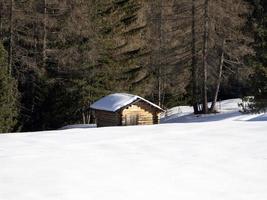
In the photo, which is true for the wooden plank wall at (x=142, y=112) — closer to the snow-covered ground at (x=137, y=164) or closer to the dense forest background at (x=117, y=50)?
the dense forest background at (x=117, y=50)

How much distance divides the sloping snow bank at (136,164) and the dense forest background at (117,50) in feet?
62.9

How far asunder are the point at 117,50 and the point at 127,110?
32.8ft

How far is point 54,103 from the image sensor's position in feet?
115

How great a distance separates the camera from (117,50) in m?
37.2

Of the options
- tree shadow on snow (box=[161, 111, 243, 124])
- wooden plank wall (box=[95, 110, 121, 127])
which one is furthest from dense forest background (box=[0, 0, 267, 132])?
wooden plank wall (box=[95, 110, 121, 127])

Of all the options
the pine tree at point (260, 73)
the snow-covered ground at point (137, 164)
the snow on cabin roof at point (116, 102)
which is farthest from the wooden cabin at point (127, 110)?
the snow-covered ground at point (137, 164)

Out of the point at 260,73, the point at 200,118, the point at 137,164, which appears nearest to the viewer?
the point at 137,164

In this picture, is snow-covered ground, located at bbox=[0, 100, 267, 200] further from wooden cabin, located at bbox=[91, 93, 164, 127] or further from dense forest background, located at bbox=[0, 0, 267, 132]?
dense forest background, located at bbox=[0, 0, 267, 132]

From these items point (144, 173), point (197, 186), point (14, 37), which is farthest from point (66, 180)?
point (14, 37)

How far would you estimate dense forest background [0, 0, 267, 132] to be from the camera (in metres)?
31.3

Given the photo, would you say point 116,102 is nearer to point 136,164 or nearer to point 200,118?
point 200,118

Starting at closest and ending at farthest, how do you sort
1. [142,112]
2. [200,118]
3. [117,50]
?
[142,112] < [200,118] < [117,50]

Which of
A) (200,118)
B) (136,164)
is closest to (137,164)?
(136,164)

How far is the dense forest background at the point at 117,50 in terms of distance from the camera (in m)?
31.3
